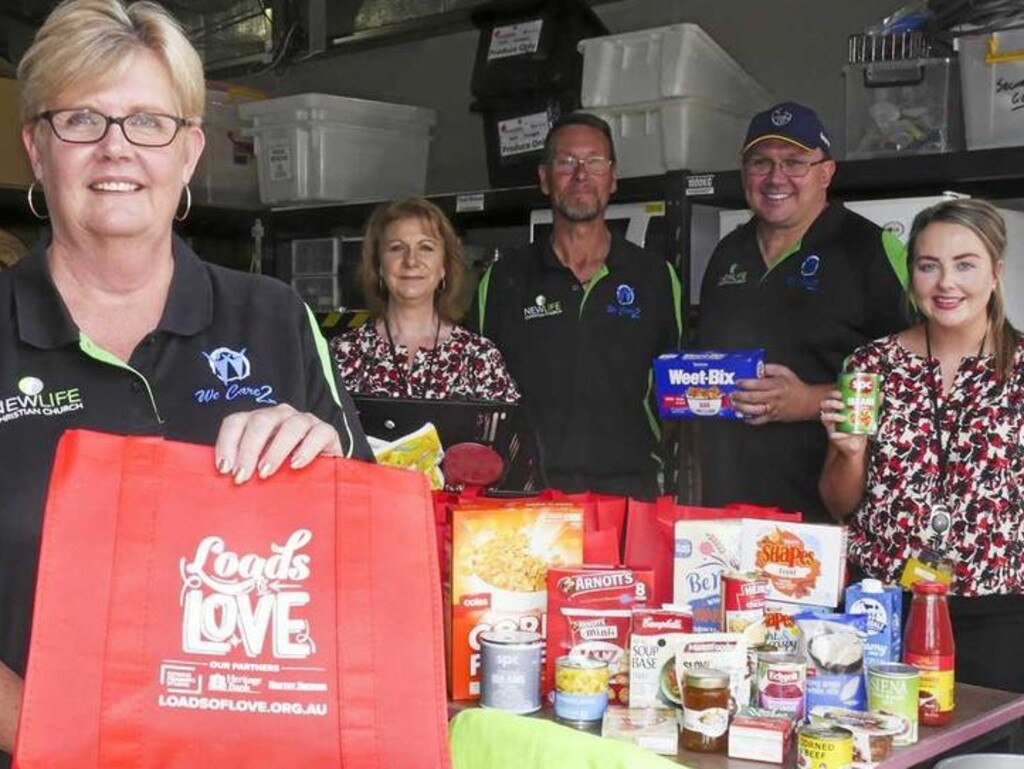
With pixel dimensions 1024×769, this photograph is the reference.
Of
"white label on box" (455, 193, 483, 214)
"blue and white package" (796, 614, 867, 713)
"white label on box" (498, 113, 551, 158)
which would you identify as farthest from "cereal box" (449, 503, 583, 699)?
"white label on box" (498, 113, 551, 158)

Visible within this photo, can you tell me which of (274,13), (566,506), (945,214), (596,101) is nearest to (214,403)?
(566,506)

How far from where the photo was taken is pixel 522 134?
518cm

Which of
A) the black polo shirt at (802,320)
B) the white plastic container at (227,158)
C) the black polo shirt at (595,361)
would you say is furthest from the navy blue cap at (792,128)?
the white plastic container at (227,158)

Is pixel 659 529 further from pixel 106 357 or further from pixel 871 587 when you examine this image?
pixel 106 357

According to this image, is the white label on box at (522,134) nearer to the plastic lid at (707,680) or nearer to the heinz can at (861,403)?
the heinz can at (861,403)

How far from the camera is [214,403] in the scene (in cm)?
171

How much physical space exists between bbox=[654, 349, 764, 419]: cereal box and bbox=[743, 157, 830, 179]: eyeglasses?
0.62 metres

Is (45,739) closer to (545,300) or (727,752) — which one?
(727,752)

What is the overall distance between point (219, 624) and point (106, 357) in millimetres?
480

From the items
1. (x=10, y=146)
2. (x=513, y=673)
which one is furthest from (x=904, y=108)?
(x=10, y=146)

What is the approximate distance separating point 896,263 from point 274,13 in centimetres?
445

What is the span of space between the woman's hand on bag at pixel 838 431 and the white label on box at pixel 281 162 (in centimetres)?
348

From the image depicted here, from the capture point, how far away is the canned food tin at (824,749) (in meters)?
1.85

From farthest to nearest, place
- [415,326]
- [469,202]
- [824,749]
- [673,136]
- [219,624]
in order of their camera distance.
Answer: [469,202]
[673,136]
[415,326]
[824,749]
[219,624]
